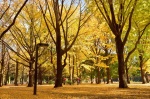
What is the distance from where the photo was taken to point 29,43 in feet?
102

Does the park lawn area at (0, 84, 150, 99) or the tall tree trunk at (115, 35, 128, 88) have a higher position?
the tall tree trunk at (115, 35, 128, 88)

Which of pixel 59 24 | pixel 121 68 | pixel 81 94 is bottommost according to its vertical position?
pixel 81 94

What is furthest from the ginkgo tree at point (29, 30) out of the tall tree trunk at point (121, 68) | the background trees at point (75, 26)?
the tall tree trunk at point (121, 68)

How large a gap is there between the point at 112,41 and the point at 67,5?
17.8 metres

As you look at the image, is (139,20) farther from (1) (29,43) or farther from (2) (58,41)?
(1) (29,43)

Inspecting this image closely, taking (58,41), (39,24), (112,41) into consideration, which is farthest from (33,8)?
(112,41)

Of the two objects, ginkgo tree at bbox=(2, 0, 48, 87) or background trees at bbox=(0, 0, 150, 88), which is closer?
background trees at bbox=(0, 0, 150, 88)

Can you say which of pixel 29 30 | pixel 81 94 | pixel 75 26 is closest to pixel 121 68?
pixel 81 94

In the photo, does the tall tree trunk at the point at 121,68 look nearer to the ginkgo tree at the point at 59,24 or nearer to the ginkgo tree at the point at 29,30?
the ginkgo tree at the point at 59,24

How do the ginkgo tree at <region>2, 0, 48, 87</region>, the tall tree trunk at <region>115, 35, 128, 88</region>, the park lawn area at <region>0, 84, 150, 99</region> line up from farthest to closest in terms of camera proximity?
the ginkgo tree at <region>2, 0, 48, 87</region> → the tall tree trunk at <region>115, 35, 128, 88</region> → the park lawn area at <region>0, 84, 150, 99</region>

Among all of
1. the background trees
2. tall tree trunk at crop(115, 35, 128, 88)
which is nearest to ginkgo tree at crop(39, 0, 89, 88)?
the background trees

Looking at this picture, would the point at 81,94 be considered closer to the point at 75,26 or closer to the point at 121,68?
the point at 121,68

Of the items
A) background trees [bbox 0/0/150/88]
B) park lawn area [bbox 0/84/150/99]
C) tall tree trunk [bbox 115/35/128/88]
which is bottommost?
park lawn area [bbox 0/84/150/99]

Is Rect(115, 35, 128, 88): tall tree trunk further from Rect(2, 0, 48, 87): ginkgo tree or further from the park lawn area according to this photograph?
Rect(2, 0, 48, 87): ginkgo tree
